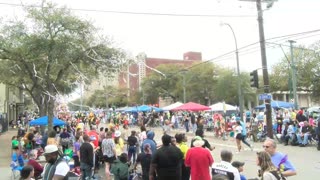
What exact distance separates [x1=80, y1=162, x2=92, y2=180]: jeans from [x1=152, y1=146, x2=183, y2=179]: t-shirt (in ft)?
14.3

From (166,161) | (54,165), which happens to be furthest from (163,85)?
(54,165)

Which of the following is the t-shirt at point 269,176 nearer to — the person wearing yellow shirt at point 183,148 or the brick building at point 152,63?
the person wearing yellow shirt at point 183,148

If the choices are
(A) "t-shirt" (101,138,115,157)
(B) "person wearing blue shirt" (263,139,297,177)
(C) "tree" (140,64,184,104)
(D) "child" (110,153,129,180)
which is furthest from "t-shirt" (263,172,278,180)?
(C) "tree" (140,64,184,104)

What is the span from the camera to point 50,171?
20.2 ft

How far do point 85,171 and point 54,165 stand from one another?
6196 mm

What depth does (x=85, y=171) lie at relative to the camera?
12.2m

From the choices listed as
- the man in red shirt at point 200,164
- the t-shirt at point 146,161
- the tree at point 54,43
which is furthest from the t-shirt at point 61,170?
the tree at point 54,43

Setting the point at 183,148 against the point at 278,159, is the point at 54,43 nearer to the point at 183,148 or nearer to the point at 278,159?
the point at 183,148

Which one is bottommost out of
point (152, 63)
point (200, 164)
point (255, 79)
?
point (200, 164)

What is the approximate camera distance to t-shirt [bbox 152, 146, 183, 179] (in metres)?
8.23

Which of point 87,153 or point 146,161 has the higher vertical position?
point 87,153

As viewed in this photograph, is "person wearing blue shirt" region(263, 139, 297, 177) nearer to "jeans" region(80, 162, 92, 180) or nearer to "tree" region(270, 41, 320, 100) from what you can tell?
"jeans" region(80, 162, 92, 180)

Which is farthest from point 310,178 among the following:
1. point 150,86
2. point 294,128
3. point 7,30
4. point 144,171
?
point 150,86

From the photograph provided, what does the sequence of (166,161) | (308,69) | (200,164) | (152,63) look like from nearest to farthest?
(200,164)
(166,161)
(308,69)
(152,63)
